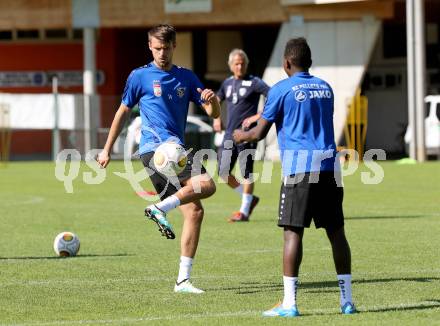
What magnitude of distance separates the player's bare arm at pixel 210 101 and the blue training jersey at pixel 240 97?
652 centimetres

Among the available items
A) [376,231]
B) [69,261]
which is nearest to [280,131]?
[69,261]

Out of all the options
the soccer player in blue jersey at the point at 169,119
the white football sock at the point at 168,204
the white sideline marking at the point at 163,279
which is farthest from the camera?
the white sideline marking at the point at 163,279

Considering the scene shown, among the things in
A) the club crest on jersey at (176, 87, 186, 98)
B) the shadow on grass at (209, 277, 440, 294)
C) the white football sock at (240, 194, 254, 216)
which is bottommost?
the white football sock at (240, 194, 254, 216)

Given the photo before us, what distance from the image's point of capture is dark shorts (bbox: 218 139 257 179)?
17141 millimetres

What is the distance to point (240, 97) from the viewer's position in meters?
17.3

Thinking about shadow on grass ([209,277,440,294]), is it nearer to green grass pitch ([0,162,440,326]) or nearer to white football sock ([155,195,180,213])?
green grass pitch ([0,162,440,326])

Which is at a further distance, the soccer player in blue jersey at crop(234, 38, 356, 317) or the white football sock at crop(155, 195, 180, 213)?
the white football sock at crop(155, 195, 180, 213)

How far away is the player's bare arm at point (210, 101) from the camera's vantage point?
403 inches

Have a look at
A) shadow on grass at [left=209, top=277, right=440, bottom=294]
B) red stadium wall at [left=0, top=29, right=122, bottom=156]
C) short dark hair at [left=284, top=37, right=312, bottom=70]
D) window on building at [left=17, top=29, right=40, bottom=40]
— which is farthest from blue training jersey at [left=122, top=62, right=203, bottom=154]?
window on building at [left=17, top=29, right=40, bottom=40]

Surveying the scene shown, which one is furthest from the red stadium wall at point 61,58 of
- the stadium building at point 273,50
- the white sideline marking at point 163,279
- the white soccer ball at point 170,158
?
the white soccer ball at point 170,158

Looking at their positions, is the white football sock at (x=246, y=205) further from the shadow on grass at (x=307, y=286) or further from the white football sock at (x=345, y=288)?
the white football sock at (x=345, y=288)

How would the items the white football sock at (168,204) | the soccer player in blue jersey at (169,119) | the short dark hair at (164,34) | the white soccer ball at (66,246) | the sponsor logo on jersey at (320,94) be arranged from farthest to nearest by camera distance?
the white soccer ball at (66,246) < the soccer player in blue jersey at (169,119) < the short dark hair at (164,34) < the white football sock at (168,204) < the sponsor logo on jersey at (320,94)

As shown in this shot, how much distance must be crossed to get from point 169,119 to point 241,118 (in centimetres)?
709

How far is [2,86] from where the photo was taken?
46812mm
